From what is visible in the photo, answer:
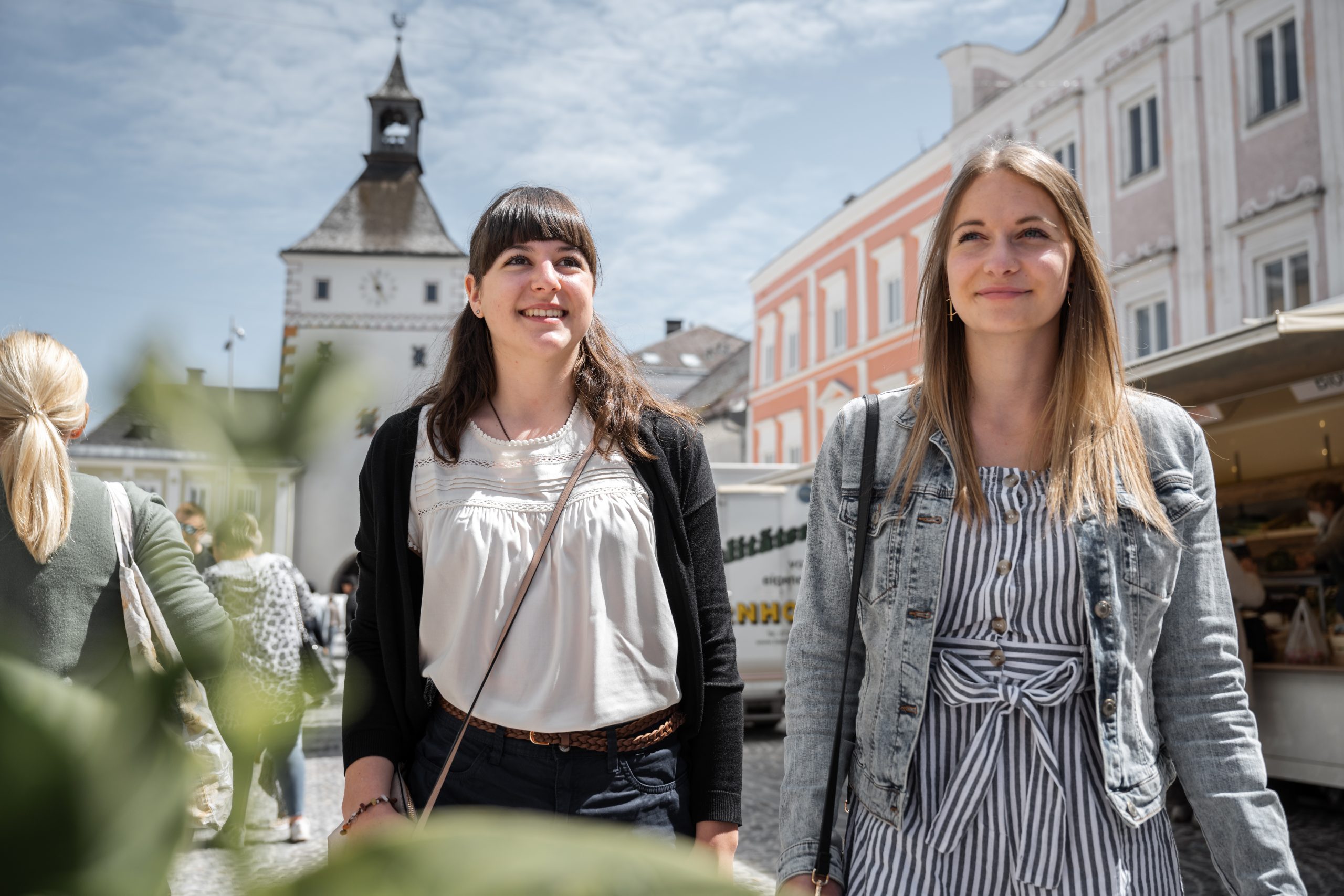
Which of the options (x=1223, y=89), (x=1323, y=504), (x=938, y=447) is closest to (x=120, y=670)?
(x=938, y=447)

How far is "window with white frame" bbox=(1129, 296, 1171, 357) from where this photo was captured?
1483cm

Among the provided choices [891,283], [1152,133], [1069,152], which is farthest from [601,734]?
[891,283]

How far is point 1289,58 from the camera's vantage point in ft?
42.0

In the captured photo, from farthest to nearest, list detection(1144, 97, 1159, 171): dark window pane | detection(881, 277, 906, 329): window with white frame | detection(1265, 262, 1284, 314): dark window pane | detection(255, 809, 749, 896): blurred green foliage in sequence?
1. detection(881, 277, 906, 329): window with white frame
2. detection(1144, 97, 1159, 171): dark window pane
3. detection(1265, 262, 1284, 314): dark window pane
4. detection(255, 809, 749, 896): blurred green foliage

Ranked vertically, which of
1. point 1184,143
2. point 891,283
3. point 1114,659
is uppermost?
point 891,283

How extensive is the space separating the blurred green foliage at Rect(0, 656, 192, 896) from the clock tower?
0.35 ft

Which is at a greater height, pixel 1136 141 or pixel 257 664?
pixel 1136 141

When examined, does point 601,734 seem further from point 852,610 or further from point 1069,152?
point 1069,152

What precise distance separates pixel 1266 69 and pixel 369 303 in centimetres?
1503

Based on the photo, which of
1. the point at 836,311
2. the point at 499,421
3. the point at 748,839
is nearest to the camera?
the point at 499,421

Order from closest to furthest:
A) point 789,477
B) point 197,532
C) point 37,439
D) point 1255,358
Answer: point 197,532 → point 37,439 → point 1255,358 → point 789,477

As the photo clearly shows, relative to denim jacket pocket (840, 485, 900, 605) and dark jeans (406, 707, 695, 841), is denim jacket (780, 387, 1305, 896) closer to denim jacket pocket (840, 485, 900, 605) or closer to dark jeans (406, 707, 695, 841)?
denim jacket pocket (840, 485, 900, 605)

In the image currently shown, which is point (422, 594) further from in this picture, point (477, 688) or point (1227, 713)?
point (1227, 713)

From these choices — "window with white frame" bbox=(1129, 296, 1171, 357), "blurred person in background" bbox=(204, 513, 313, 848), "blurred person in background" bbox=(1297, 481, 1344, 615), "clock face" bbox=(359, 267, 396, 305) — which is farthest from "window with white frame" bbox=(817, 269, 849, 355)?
"blurred person in background" bbox=(204, 513, 313, 848)
